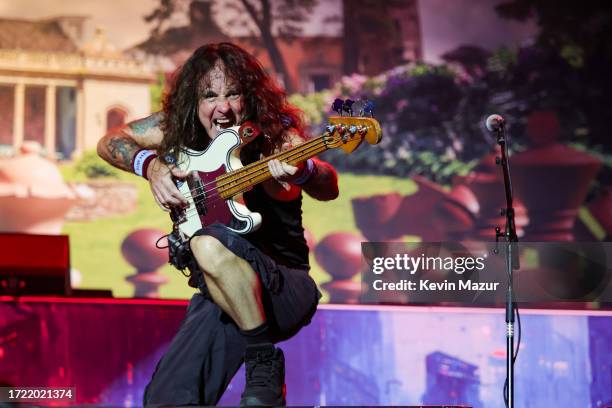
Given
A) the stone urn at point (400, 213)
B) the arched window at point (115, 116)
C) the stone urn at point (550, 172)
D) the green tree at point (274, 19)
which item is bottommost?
the stone urn at point (400, 213)

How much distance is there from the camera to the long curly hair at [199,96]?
3307 millimetres

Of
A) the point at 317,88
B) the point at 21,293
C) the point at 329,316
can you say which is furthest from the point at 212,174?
the point at 317,88

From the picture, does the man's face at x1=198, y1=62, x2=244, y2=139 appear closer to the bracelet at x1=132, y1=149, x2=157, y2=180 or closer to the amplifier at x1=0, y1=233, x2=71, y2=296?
the bracelet at x1=132, y1=149, x2=157, y2=180

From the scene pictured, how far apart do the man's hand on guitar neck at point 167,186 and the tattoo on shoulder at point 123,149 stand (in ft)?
0.72

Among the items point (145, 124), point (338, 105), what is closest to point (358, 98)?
point (145, 124)

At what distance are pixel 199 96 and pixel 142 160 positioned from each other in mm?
344

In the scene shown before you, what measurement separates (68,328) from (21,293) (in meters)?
0.51

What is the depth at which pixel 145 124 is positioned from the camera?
352cm

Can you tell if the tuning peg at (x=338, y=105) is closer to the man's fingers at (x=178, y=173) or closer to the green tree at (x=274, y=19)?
the man's fingers at (x=178, y=173)

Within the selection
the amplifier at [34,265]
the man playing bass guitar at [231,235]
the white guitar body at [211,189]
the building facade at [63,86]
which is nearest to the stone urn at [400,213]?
the building facade at [63,86]

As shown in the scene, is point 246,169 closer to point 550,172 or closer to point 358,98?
point 358,98

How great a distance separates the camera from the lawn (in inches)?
232

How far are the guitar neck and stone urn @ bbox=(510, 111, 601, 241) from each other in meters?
3.19

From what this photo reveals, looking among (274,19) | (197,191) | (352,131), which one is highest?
(274,19)
